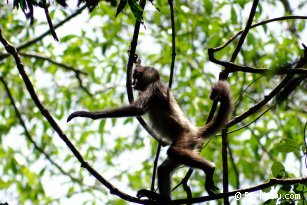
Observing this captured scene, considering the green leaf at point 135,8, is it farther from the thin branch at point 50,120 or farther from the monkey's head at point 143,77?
the monkey's head at point 143,77

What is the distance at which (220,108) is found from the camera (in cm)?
552

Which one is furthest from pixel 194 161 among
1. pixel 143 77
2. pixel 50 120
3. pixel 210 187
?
pixel 143 77

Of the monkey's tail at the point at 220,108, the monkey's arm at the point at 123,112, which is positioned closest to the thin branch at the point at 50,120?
the monkey's arm at the point at 123,112

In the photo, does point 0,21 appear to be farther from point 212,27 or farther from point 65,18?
point 212,27

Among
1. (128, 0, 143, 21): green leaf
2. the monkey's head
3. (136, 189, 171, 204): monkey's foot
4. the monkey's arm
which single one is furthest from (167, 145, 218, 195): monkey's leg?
(128, 0, 143, 21): green leaf

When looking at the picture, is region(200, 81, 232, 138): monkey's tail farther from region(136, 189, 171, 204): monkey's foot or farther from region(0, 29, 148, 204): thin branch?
region(0, 29, 148, 204): thin branch

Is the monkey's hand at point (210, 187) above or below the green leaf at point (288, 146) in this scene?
below

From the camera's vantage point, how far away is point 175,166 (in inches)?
207

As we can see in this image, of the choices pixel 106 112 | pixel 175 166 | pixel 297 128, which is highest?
pixel 297 128

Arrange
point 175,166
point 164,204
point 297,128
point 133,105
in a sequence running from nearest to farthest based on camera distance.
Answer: point 164,204 → point 175,166 → point 133,105 → point 297,128

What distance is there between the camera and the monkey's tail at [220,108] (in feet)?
17.1

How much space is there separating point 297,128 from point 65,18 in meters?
5.02

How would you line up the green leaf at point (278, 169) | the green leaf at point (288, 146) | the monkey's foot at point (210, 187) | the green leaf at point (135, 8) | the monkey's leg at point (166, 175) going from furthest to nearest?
1. the monkey's leg at point (166, 175)
2. the monkey's foot at point (210, 187)
3. the green leaf at point (288, 146)
4. the green leaf at point (278, 169)
5. the green leaf at point (135, 8)

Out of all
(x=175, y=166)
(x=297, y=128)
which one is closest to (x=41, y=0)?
(x=175, y=166)
